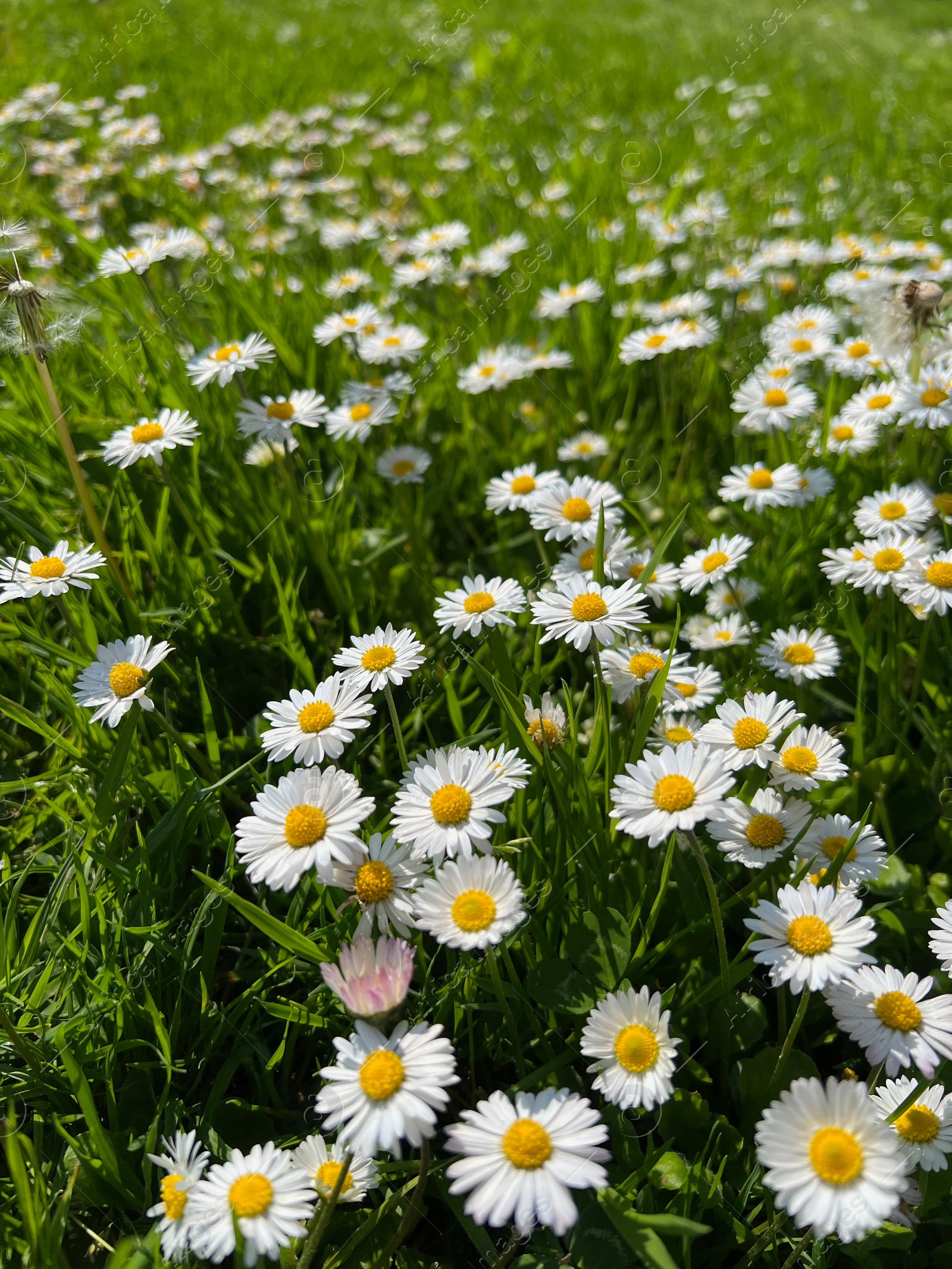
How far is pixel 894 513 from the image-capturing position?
1.87 meters

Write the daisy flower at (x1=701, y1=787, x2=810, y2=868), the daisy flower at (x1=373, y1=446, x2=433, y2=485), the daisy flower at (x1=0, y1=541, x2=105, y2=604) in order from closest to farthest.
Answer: the daisy flower at (x1=701, y1=787, x2=810, y2=868) < the daisy flower at (x1=0, y1=541, x2=105, y2=604) < the daisy flower at (x1=373, y1=446, x2=433, y2=485)

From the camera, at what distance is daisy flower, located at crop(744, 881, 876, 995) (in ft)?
3.79

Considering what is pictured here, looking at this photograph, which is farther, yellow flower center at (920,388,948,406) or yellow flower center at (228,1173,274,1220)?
yellow flower center at (920,388,948,406)

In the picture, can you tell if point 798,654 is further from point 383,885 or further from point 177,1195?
point 177,1195

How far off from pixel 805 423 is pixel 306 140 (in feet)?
10.9

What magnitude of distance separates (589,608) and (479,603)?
22 centimetres

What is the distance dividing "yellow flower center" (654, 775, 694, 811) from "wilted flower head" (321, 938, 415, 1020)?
400mm

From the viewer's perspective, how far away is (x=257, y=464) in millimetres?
2340

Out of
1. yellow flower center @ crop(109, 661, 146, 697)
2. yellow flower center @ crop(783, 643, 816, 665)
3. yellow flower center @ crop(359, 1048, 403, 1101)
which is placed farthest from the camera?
yellow flower center @ crop(783, 643, 816, 665)

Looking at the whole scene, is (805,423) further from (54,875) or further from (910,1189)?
(54,875)

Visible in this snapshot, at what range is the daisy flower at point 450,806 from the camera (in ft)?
4.11

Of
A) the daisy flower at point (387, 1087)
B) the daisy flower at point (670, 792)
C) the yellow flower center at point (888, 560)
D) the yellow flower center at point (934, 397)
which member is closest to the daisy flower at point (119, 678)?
the daisy flower at point (387, 1087)

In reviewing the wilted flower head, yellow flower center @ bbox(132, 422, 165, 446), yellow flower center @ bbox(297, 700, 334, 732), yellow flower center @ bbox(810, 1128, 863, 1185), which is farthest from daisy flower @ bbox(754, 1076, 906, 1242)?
yellow flower center @ bbox(132, 422, 165, 446)

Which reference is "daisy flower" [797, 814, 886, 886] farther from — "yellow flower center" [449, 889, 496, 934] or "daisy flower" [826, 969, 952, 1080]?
"yellow flower center" [449, 889, 496, 934]
